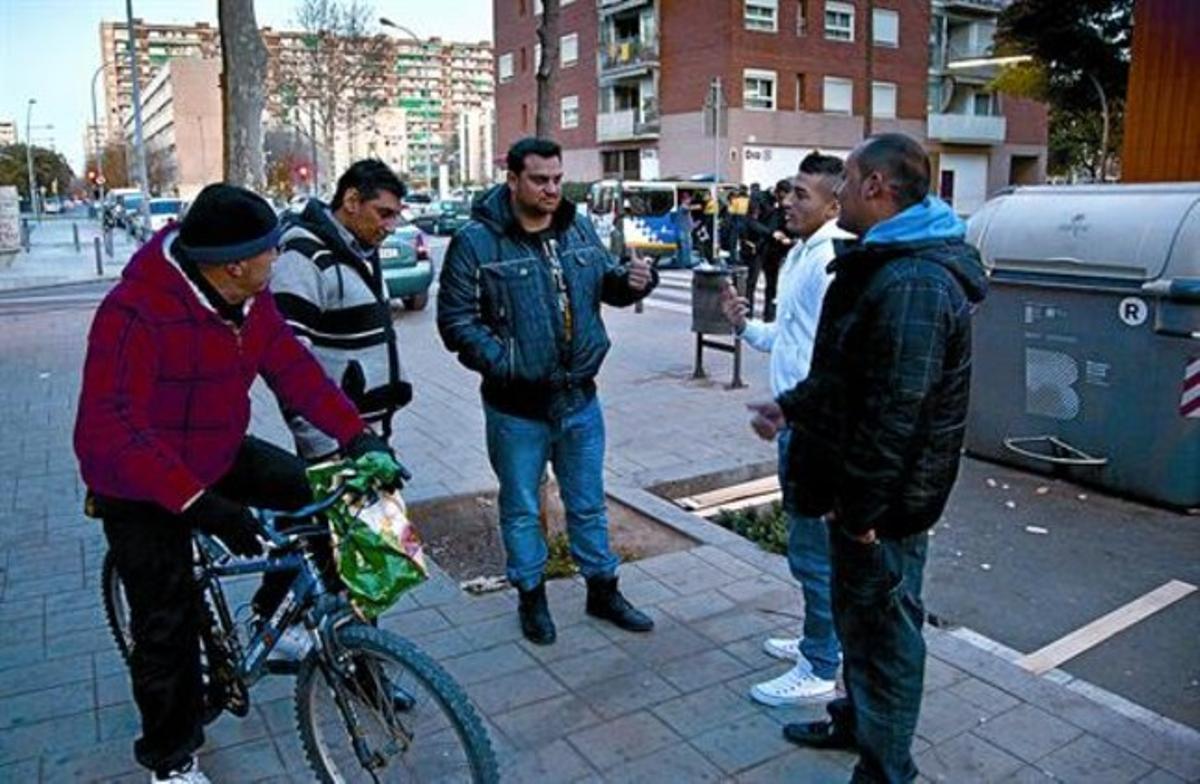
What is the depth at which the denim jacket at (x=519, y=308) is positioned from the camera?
3.89 meters

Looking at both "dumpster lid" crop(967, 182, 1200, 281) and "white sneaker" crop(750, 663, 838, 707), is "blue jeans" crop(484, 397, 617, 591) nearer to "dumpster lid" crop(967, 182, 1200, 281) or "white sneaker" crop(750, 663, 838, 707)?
"white sneaker" crop(750, 663, 838, 707)

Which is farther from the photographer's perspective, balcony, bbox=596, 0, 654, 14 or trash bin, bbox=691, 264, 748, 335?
balcony, bbox=596, 0, 654, 14

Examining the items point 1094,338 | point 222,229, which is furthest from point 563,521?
point 1094,338

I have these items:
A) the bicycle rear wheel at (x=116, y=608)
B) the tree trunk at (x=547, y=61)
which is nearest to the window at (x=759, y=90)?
the tree trunk at (x=547, y=61)

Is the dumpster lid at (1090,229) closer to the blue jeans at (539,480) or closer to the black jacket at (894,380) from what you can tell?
the blue jeans at (539,480)

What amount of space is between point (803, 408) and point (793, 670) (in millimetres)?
1284

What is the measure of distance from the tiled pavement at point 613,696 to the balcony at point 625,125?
3673 cm

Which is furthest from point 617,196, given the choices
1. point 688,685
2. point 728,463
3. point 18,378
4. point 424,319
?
point 688,685

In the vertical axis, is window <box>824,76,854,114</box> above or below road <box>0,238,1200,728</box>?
above

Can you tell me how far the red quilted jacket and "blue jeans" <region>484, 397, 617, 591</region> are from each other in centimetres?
101

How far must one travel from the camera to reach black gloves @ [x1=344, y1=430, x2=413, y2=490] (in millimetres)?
2711

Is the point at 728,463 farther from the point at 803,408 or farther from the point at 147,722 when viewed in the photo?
the point at 147,722

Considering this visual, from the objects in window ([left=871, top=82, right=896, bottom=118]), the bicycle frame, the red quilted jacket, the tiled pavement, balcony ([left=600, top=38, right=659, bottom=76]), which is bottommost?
the tiled pavement

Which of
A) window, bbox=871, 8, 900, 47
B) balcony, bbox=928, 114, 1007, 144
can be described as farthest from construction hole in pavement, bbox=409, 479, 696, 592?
balcony, bbox=928, 114, 1007, 144
